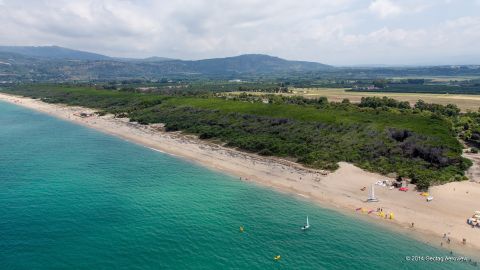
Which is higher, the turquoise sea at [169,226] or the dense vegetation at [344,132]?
the dense vegetation at [344,132]

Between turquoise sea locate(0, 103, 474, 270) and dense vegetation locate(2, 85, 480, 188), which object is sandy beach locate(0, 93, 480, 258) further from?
dense vegetation locate(2, 85, 480, 188)

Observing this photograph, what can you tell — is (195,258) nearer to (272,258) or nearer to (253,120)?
(272,258)

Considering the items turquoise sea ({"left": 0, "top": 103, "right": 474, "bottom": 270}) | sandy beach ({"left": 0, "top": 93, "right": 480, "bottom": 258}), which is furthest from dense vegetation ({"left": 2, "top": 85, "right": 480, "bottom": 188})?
turquoise sea ({"left": 0, "top": 103, "right": 474, "bottom": 270})

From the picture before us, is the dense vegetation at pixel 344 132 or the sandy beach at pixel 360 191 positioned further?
the dense vegetation at pixel 344 132

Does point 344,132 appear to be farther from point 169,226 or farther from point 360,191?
point 169,226

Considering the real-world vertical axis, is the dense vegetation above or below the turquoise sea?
above

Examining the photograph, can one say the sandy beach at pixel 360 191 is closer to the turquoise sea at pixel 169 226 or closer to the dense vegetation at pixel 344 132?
the turquoise sea at pixel 169 226

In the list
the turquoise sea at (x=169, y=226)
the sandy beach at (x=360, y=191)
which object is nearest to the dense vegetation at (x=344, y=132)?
the sandy beach at (x=360, y=191)
